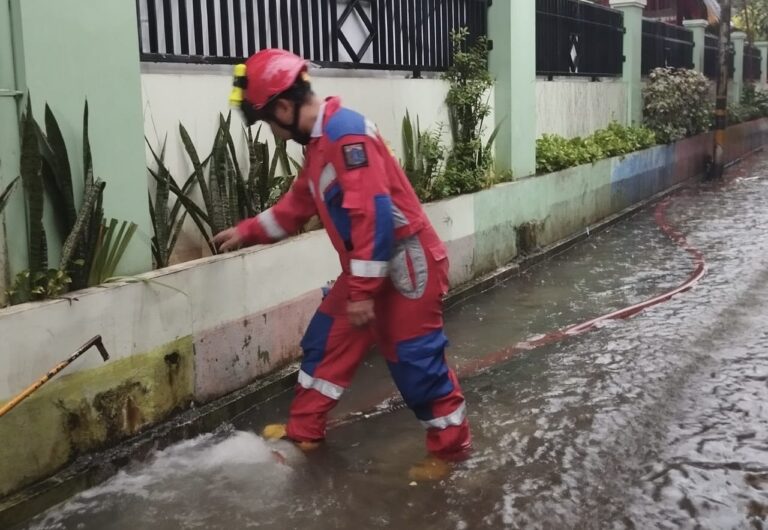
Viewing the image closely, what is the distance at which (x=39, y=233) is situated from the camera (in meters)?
3.81

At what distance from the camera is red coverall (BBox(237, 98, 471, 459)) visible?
3.46 m

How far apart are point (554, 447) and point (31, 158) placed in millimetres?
2772

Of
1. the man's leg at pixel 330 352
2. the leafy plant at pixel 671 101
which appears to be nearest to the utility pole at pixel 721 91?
the leafy plant at pixel 671 101

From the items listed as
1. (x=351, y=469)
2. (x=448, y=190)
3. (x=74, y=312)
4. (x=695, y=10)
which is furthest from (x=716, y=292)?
(x=695, y=10)

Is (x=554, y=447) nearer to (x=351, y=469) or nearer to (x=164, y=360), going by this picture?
(x=351, y=469)

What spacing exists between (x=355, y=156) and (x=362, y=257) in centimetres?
41

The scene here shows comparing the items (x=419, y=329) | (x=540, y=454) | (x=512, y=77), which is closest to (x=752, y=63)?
(x=512, y=77)

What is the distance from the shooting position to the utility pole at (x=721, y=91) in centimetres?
1484

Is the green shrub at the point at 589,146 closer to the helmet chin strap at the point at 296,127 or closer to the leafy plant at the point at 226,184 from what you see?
the leafy plant at the point at 226,184

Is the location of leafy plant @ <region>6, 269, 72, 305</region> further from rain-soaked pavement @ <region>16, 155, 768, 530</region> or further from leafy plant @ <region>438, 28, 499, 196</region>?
leafy plant @ <region>438, 28, 499, 196</region>

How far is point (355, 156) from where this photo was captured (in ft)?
11.4

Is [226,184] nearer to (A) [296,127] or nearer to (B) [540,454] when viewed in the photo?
(A) [296,127]

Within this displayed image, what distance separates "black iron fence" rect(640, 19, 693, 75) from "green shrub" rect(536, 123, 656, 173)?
2.10m

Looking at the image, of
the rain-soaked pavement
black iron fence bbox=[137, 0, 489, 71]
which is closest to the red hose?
the rain-soaked pavement
